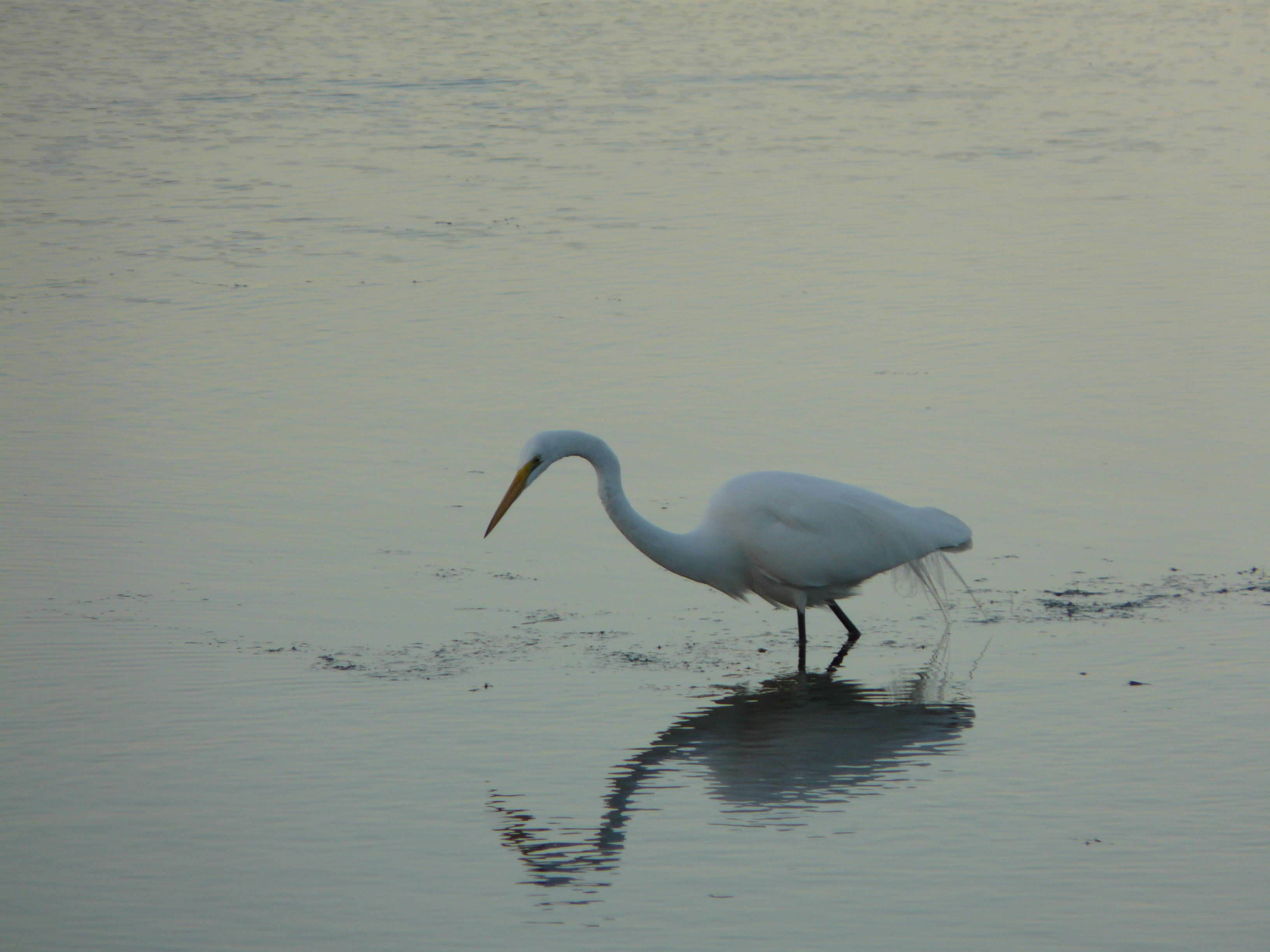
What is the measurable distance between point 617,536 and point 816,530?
4.72 feet

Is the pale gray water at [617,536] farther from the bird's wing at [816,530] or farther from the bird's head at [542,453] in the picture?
the bird's head at [542,453]

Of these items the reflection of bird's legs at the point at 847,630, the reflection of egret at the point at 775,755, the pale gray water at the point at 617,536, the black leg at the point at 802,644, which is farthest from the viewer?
the reflection of bird's legs at the point at 847,630

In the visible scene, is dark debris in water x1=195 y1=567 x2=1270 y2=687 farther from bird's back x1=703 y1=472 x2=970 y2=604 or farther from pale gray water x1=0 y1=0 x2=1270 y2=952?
bird's back x1=703 y1=472 x2=970 y2=604

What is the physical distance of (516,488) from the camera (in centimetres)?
668

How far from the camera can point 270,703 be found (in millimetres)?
6184

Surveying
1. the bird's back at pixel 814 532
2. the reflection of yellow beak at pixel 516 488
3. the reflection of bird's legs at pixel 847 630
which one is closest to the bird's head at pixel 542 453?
the reflection of yellow beak at pixel 516 488

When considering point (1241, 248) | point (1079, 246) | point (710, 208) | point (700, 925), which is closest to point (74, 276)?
point (710, 208)

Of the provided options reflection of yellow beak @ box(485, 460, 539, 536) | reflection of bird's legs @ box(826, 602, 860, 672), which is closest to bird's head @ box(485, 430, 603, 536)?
reflection of yellow beak @ box(485, 460, 539, 536)

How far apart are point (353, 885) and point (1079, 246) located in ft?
30.1

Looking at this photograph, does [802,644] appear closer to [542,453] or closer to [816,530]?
[816,530]

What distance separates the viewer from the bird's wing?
6.77 meters

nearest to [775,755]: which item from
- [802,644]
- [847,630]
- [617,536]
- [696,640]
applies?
[802,644]

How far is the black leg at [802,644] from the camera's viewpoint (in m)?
6.72

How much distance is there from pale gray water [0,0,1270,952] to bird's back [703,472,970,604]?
295mm
